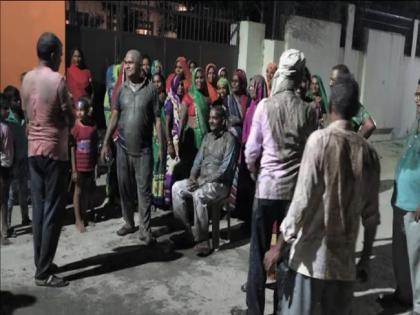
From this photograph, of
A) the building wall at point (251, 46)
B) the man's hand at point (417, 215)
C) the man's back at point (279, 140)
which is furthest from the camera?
the building wall at point (251, 46)

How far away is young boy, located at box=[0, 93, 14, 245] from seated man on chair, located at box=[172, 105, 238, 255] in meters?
1.65

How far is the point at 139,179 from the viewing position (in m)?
5.04

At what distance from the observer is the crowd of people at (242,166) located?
8.10 feet

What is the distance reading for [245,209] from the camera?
599 cm

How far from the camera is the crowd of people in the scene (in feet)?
8.10

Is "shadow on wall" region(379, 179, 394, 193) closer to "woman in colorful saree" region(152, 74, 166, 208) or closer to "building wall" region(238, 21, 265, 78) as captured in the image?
"building wall" region(238, 21, 265, 78)

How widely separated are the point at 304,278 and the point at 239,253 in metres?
2.51

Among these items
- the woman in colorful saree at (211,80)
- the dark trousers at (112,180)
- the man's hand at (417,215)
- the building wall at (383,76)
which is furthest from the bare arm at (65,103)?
the building wall at (383,76)

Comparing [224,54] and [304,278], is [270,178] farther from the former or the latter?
[224,54]

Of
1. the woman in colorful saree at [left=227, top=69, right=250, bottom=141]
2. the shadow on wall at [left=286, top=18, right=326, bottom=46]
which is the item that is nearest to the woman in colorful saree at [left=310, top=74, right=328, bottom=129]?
the woman in colorful saree at [left=227, top=69, right=250, bottom=141]

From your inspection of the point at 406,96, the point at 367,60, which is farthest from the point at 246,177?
the point at 406,96

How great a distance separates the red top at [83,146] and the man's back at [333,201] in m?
3.30

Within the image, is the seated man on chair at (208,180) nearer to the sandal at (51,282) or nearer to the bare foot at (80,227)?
the bare foot at (80,227)

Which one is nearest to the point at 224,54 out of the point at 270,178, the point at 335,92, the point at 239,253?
the point at 239,253
